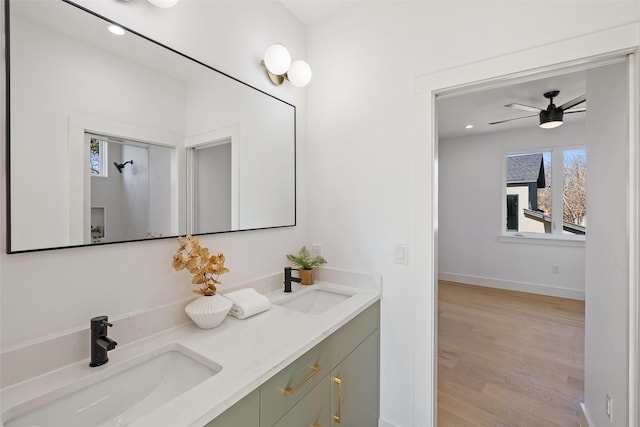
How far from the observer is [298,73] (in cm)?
164

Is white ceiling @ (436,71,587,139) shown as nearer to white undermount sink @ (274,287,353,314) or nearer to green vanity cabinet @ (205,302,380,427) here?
white undermount sink @ (274,287,353,314)

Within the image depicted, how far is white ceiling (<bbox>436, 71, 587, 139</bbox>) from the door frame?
95cm

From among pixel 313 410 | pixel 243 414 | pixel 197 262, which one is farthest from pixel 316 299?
pixel 243 414

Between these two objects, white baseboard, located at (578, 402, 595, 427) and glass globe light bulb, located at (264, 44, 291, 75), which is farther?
white baseboard, located at (578, 402, 595, 427)

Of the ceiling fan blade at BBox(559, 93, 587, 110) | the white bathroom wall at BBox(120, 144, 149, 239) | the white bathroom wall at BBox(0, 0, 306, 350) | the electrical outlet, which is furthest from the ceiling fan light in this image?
the white bathroom wall at BBox(120, 144, 149, 239)

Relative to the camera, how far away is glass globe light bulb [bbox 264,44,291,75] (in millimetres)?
1523

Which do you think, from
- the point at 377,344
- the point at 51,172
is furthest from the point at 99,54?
the point at 377,344

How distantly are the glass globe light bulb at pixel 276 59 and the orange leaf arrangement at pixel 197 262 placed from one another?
101 centimetres

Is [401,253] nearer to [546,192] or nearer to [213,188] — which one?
[213,188]

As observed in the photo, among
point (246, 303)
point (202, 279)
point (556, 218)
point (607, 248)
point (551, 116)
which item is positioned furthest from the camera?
point (556, 218)

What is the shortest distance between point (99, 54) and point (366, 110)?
4.18ft

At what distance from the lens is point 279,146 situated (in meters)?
1.74

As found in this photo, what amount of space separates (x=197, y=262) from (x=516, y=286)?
494 cm

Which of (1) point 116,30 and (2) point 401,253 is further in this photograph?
(2) point 401,253
